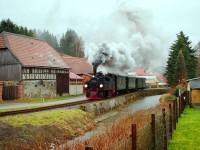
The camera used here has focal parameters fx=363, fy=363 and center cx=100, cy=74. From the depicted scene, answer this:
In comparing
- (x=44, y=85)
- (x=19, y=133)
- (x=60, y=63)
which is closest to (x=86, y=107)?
(x=19, y=133)

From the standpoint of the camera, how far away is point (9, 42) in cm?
4575

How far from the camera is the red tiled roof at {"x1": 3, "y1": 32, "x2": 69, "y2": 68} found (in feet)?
148

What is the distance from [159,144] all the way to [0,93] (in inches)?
1180

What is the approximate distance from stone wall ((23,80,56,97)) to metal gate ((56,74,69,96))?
129 centimetres

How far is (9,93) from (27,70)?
4.51 m

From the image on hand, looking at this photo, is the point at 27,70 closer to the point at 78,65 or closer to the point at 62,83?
the point at 62,83

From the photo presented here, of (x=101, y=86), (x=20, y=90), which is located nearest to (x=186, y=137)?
(x=101, y=86)

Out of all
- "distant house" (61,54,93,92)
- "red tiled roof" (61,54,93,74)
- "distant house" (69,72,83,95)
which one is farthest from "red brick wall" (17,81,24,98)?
"red tiled roof" (61,54,93,74)

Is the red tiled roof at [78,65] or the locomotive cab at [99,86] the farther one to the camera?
the red tiled roof at [78,65]

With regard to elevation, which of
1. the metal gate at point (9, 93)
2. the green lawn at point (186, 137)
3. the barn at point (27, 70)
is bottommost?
the green lawn at point (186, 137)

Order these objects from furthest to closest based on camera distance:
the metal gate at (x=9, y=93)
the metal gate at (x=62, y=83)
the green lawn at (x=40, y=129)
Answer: the metal gate at (x=62, y=83) < the metal gate at (x=9, y=93) < the green lawn at (x=40, y=129)

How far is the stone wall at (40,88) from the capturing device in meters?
43.8

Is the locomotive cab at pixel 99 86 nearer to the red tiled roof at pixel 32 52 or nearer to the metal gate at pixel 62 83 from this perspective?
the red tiled roof at pixel 32 52

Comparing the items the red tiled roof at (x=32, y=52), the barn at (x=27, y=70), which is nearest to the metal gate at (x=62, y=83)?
the barn at (x=27, y=70)
